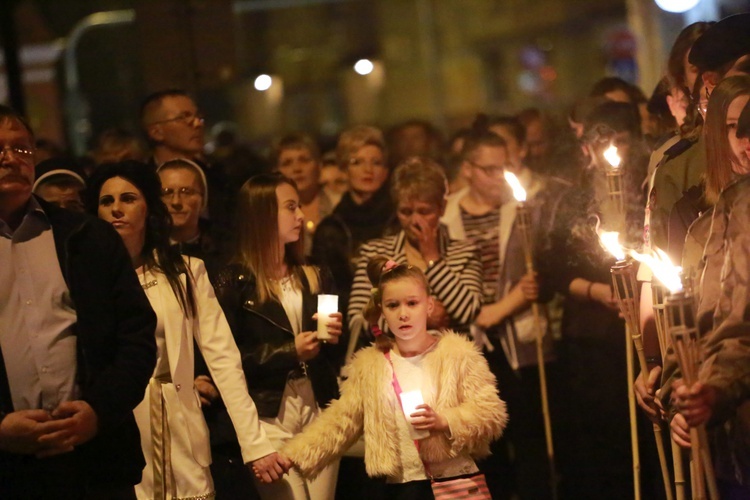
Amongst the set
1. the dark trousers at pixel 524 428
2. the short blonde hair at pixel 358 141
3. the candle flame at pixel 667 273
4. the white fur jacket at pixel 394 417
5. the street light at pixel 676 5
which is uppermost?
the street light at pixel 676 5

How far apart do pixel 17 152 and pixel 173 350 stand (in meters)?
1.30

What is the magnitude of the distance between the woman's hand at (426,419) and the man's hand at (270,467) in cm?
67

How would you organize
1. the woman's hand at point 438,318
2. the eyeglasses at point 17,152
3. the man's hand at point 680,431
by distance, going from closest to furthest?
the man's hand at point 680,431
the eyeglasses at point 17,152
the woman's hand at point 438,318

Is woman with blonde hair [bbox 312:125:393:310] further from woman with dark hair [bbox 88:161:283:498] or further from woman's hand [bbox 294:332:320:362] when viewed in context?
woman with dark hair [bbox 88:161:283:498]

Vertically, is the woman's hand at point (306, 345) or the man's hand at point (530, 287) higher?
the man's hand at point (530, 287)

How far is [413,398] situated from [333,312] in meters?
→ 0.71

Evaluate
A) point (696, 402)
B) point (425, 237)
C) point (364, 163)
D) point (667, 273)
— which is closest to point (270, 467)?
point (425, 237)

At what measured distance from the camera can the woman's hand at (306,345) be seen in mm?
6578

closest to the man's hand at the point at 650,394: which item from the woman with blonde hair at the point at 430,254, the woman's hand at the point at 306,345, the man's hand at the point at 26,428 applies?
the woman's hand at the point at 306,345

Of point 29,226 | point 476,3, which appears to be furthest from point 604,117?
point 476,3

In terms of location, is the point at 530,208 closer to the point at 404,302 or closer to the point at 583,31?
the point at 404,302

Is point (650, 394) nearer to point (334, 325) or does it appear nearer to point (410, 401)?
point (410, 401)

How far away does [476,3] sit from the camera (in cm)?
3522

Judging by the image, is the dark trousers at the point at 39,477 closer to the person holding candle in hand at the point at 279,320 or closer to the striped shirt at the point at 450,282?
the person holding candle in hand at the point at 279,320
